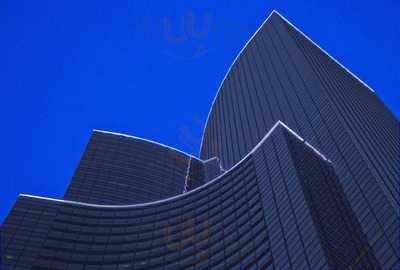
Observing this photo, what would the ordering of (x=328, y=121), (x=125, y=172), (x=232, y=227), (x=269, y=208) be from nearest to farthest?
(x=269, y=208), (x=232, y=227), (x=328, y=121), (x=125, y=172)

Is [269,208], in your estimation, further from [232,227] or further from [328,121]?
[328,121]

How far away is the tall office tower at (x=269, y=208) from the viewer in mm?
69750

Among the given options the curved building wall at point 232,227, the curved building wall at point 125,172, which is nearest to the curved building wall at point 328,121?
the curved building wall at point 232,227

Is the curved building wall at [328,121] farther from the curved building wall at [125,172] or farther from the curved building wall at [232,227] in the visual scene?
the curved building wall at [125,172]

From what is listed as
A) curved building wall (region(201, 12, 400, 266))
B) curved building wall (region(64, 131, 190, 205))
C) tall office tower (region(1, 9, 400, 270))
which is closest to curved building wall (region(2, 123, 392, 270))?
tall office tower (region(1, 9, 400, 270))

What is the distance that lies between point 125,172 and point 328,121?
69.2m

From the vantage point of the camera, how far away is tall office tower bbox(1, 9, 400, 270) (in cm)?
6975

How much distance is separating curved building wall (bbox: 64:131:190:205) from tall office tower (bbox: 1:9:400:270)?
24.0 inches

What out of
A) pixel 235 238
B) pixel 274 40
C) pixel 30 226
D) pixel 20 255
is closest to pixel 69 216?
pixel 30 226

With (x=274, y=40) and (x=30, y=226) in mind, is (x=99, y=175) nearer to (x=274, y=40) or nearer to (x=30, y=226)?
(x=30, y=226)

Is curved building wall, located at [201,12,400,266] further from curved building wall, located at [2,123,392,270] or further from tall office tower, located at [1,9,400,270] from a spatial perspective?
curved building wall, located at [2,123,392,270]

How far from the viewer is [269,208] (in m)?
82.1

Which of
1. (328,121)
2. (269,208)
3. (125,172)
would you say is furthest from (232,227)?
(125,172)

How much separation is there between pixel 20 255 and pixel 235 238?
36211mm
